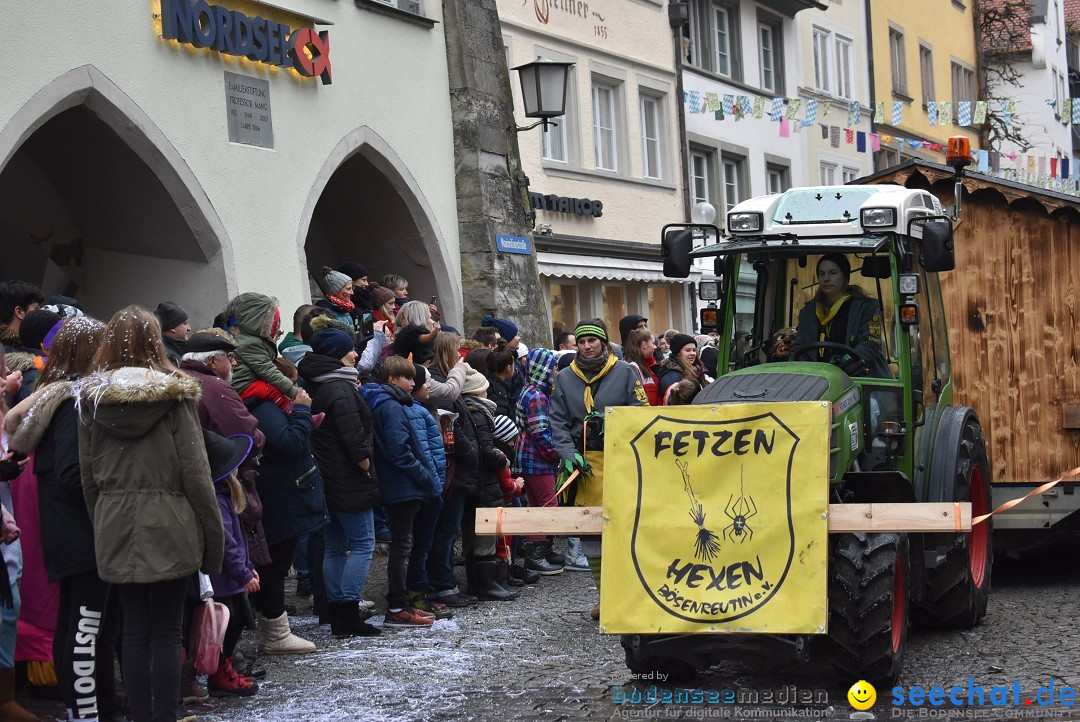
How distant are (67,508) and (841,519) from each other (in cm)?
324

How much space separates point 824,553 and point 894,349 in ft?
6.29

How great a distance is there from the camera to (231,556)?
23.5 feet

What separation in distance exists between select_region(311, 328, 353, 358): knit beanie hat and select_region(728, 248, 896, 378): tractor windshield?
7.34ft

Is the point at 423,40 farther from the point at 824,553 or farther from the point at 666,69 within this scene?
the point at 824,553

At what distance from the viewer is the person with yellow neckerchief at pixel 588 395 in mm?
8586

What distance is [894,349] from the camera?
26.4 ft

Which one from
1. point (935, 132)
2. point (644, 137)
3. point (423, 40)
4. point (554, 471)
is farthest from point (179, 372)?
point (935, 132)

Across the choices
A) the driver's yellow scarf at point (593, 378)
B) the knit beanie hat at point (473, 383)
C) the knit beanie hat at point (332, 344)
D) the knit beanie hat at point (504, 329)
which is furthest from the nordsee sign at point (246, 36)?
the driver's yellow scarf at point (593, 378)

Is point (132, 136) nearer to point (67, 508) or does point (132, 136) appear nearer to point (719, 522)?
point (67, 508)

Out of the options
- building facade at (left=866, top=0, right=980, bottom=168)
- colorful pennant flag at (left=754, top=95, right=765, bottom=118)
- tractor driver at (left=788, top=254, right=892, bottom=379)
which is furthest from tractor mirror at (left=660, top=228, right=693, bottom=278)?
building facade at (left=866, top=0, right=980, bottom=168)

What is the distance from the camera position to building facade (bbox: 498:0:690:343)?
19.2 meters

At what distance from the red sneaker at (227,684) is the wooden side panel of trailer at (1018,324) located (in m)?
5.57

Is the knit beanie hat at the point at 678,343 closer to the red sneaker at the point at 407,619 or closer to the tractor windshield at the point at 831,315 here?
the tractor windshield at the point at 831,315

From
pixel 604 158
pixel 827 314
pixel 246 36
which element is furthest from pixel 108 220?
pixel 604 158
